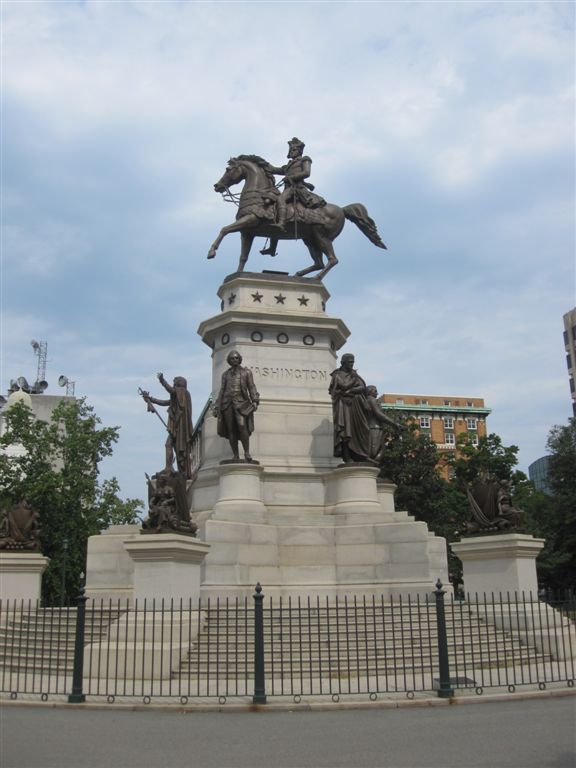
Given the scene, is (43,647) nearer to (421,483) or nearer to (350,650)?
(350,650)

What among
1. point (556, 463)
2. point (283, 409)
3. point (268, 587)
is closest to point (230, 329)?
point (283, 409)

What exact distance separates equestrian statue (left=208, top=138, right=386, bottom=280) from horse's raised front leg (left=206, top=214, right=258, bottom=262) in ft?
0.10

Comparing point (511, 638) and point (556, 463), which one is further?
point (556, 463)

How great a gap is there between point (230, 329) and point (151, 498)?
26.4ft

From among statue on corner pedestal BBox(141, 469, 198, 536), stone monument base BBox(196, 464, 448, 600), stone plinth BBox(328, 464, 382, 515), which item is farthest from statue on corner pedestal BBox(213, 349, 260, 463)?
statue on corner pedestal BBox(141, 469, 198, 536)

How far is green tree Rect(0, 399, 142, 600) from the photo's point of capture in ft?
135

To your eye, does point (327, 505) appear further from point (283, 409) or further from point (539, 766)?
point (539, 766)

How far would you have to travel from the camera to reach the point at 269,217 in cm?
2416

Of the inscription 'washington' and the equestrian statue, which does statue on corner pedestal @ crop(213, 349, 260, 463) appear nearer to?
the inscription 'washington'

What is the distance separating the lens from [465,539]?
17609 mm

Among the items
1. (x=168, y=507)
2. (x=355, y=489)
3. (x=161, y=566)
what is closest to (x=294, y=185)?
(x=355, y=489)

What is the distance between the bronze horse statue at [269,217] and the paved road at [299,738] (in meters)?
16.0

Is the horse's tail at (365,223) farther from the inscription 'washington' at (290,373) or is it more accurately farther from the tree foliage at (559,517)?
the tree foliage at (559,517)

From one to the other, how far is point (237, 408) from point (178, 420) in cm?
167
